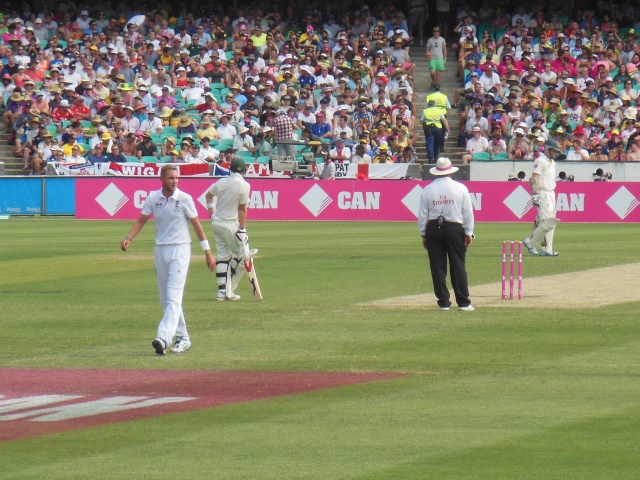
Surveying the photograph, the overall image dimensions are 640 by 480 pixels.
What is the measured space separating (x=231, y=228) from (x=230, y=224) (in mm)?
65

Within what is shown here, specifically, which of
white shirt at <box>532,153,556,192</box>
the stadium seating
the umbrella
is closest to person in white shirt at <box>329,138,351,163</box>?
the stadium seating

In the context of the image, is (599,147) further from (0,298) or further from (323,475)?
A: (323,475)

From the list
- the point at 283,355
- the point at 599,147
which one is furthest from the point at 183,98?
the point at 283,355

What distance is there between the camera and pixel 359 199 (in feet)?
127

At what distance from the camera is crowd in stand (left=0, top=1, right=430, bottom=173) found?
40656 millimetres

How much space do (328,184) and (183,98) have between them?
7.38 metres

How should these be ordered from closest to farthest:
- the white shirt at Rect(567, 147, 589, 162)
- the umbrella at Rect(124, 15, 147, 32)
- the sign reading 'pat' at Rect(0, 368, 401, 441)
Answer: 1. the sign reading 'pat' at Rect(0, 368, 401, 441)
2. the white shirt at Rect(567, 147, 589, 162)
3. the umbrella at Rect(124, 15, 147, 32)

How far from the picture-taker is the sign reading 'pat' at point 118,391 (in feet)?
33.8

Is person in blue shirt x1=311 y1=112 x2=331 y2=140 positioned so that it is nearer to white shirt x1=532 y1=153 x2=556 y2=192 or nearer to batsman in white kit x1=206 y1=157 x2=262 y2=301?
white shirt x1=532 y1=153 x2=556 y2=192

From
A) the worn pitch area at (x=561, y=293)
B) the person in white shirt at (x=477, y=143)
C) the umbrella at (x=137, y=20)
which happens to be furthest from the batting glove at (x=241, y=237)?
the umbrella at (x=137, y=20)

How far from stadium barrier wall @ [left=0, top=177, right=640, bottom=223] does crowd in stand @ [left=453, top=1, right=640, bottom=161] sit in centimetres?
201

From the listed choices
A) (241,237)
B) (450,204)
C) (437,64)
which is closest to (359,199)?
(437,64)

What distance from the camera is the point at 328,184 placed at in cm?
3834

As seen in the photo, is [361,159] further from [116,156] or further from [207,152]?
[116,156]
